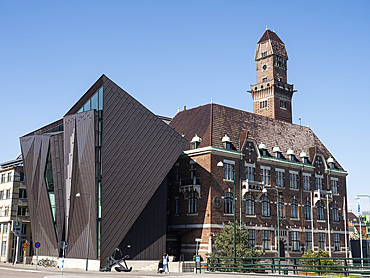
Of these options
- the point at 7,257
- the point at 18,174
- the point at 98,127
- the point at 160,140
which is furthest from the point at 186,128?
the point at 7,257

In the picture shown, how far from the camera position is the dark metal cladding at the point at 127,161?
156ft

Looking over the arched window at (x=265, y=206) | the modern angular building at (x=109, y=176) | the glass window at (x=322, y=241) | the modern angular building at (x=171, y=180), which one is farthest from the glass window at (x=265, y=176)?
the modern angular building at (x=109, y=176)

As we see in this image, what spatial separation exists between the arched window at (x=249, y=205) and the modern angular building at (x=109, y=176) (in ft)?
39.8

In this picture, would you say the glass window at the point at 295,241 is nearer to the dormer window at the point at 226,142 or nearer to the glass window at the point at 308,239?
the glass window at the point at 308,239

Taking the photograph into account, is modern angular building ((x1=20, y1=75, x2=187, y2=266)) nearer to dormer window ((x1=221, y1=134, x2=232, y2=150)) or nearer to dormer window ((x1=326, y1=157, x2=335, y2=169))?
dormer window ((x1=221, y1=134, x2=232, y2=150))

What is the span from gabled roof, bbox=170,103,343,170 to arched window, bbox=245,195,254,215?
6.48 m

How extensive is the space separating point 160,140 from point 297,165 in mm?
24039

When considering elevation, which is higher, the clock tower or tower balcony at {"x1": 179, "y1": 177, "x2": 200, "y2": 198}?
the clock tower

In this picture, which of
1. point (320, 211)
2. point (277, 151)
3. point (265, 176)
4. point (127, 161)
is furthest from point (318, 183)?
point (127, 161)

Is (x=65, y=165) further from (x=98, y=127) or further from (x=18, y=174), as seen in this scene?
(x=18, y=174)

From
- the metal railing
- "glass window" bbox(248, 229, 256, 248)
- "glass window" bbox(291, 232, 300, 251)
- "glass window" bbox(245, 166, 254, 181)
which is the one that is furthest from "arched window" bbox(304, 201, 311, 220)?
"glass window" bbox(245, 166, 254, 181)

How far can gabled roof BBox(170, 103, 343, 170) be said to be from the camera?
60438 millimetres

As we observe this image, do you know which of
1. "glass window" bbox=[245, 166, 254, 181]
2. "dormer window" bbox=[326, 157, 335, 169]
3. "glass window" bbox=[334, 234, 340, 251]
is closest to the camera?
"glass window" bbox=[245, 166, 254, 181]

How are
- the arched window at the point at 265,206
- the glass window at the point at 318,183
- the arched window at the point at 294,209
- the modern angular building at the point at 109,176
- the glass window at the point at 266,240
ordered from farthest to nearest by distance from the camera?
1. the glass window at the point at 318,183
2. the arched window at the point at 294,209
3. the arched window at the point at 265,206
4. the glass window at the point at 266,240
5. the modern angular building at the point at 109,176
